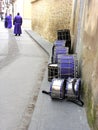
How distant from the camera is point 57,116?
18.0 feet

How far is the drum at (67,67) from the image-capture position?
740cm

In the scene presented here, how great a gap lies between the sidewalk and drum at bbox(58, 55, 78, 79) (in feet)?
3.49

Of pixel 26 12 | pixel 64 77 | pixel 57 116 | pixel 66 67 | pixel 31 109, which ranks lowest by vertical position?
pixel 31 109

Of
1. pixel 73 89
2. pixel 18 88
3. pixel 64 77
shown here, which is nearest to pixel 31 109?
pixel 73 89

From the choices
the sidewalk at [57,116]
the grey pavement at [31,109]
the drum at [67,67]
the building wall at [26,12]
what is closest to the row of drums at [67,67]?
the drum at [67,67]

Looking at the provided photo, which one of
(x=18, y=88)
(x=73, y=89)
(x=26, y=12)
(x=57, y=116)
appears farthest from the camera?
(x=26, y=12)

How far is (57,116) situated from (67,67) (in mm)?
2116

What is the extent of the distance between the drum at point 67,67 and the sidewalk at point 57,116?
41.9 inches

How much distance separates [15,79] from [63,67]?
1.77m

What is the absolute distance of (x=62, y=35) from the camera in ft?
38.8

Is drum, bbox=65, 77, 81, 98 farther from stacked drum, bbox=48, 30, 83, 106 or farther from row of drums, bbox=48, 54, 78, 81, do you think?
row of drums, bbox=48, 54, 78, 81

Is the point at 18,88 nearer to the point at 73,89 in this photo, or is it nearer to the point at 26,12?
the point at 73,89

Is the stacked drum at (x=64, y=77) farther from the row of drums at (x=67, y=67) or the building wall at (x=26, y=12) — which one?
the building wall at (x=26, y=12)

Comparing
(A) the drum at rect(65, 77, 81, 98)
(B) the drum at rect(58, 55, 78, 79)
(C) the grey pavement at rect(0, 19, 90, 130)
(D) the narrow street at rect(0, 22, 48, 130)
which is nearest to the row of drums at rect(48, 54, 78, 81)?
(B) the drum at rect(58, 55, 78, 79)
